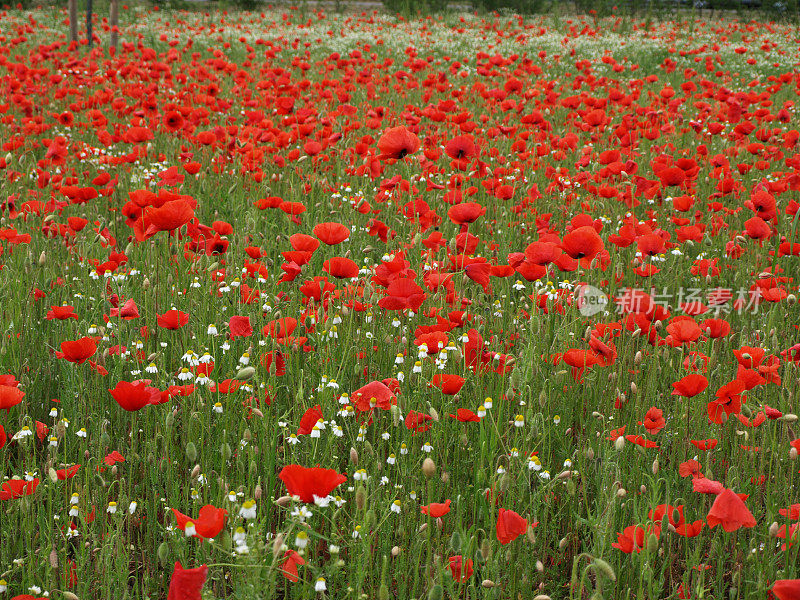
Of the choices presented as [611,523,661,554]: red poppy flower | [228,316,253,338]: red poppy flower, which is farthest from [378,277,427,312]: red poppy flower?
[611,523,661,554]: red poppy flower

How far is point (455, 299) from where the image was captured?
2969 mm

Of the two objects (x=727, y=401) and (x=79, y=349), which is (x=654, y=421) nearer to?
(x=727, y=401)

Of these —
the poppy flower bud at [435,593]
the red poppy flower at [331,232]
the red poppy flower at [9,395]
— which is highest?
the red poppy flower at [331,232]

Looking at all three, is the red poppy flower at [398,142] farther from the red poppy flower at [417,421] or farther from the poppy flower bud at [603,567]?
the poppy flower bud at [603,567]

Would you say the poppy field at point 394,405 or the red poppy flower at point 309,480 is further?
the poppy field at point 394,405

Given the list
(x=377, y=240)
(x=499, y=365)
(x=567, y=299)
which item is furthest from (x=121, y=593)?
(x=377, y=240)

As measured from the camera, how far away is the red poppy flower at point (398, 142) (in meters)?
3.39

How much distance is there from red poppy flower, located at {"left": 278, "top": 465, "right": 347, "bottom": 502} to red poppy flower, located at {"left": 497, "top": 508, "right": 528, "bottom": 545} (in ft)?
1.46

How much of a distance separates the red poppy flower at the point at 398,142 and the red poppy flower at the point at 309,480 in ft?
7.03

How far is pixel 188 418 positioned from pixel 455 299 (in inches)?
43.5

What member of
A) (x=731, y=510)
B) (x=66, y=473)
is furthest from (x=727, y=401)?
(x=66, y=473)

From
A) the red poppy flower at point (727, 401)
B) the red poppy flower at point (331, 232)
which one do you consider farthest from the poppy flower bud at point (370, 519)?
the red poppy flower at point (331, 232)

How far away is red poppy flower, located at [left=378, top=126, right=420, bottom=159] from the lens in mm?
3387

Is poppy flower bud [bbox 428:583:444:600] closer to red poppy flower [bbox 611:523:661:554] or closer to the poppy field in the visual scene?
the poppy field
